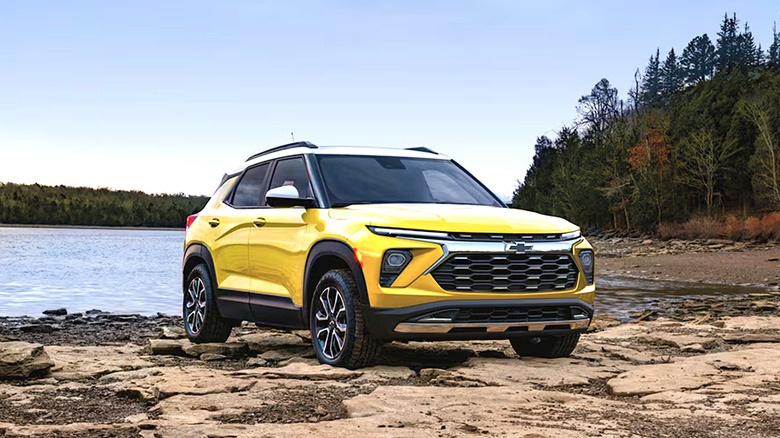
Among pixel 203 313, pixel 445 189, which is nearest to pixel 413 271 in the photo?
pixel 445 189

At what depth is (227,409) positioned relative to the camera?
5.84m

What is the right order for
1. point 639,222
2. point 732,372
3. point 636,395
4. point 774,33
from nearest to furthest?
point 636,395
point 732,372
point 639,222
point 774,33

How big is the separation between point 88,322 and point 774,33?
189m

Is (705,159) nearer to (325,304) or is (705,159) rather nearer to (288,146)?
(288,146)

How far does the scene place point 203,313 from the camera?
979cm

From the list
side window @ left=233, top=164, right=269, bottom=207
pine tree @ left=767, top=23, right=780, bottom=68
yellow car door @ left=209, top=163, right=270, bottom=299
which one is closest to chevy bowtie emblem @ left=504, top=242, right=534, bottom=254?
yellow car door @ left=209, top=163, right=270, bottom=299

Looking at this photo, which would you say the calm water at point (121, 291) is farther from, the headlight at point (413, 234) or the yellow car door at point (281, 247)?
the headlight at point (413, 234)

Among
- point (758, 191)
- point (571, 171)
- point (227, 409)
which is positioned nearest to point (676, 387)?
point (227, 409)

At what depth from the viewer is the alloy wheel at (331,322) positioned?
7538mm

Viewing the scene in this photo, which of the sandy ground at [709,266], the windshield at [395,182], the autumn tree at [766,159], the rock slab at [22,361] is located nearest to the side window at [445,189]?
the windshield at [395,182]

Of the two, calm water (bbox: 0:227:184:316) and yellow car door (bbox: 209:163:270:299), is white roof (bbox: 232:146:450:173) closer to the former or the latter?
yellow car door (bbox: 209:163:270:299)

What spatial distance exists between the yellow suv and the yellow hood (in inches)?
0.5

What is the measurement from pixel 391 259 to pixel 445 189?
6.09ft

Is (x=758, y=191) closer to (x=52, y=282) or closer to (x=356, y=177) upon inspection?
(x=52, y=282)
